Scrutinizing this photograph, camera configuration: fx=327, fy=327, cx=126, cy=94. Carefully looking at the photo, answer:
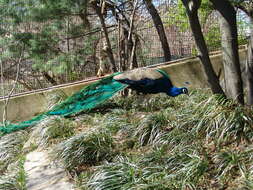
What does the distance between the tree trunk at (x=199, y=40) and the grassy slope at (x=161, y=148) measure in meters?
0.18

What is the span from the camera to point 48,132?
13.5 feet

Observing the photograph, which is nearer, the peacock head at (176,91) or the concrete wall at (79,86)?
the peacock head at (176,91)

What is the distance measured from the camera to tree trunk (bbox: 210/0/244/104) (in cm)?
338

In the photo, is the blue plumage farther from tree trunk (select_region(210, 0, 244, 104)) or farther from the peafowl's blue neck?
tree trunk (select_region(210, 0, 244, 104))

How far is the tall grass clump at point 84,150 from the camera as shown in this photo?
10.7ft

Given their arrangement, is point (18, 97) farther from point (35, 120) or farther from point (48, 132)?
point (48, 132)

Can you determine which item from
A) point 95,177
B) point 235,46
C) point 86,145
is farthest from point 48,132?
point 235,46

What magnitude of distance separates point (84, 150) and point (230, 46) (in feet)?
6.15

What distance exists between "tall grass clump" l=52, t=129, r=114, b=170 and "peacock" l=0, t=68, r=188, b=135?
130 cm

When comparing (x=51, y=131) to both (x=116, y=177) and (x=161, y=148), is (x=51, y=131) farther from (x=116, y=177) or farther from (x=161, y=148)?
(x=116, y=177)

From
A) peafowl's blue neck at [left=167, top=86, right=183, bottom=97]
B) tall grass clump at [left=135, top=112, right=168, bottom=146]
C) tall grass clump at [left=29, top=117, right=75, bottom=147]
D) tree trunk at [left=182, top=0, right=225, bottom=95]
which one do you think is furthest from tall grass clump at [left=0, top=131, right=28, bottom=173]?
tree trunk at [left=182, top=0, right=225, bottom=95]

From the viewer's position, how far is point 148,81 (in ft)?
15.5

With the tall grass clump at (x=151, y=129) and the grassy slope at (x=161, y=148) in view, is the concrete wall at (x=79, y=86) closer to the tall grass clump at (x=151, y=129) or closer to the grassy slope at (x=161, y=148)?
the grassy slope at (x=161, y=148)

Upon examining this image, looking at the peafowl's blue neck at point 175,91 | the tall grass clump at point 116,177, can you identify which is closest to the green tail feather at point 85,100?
the peafowl's blue neck at point 175,91
